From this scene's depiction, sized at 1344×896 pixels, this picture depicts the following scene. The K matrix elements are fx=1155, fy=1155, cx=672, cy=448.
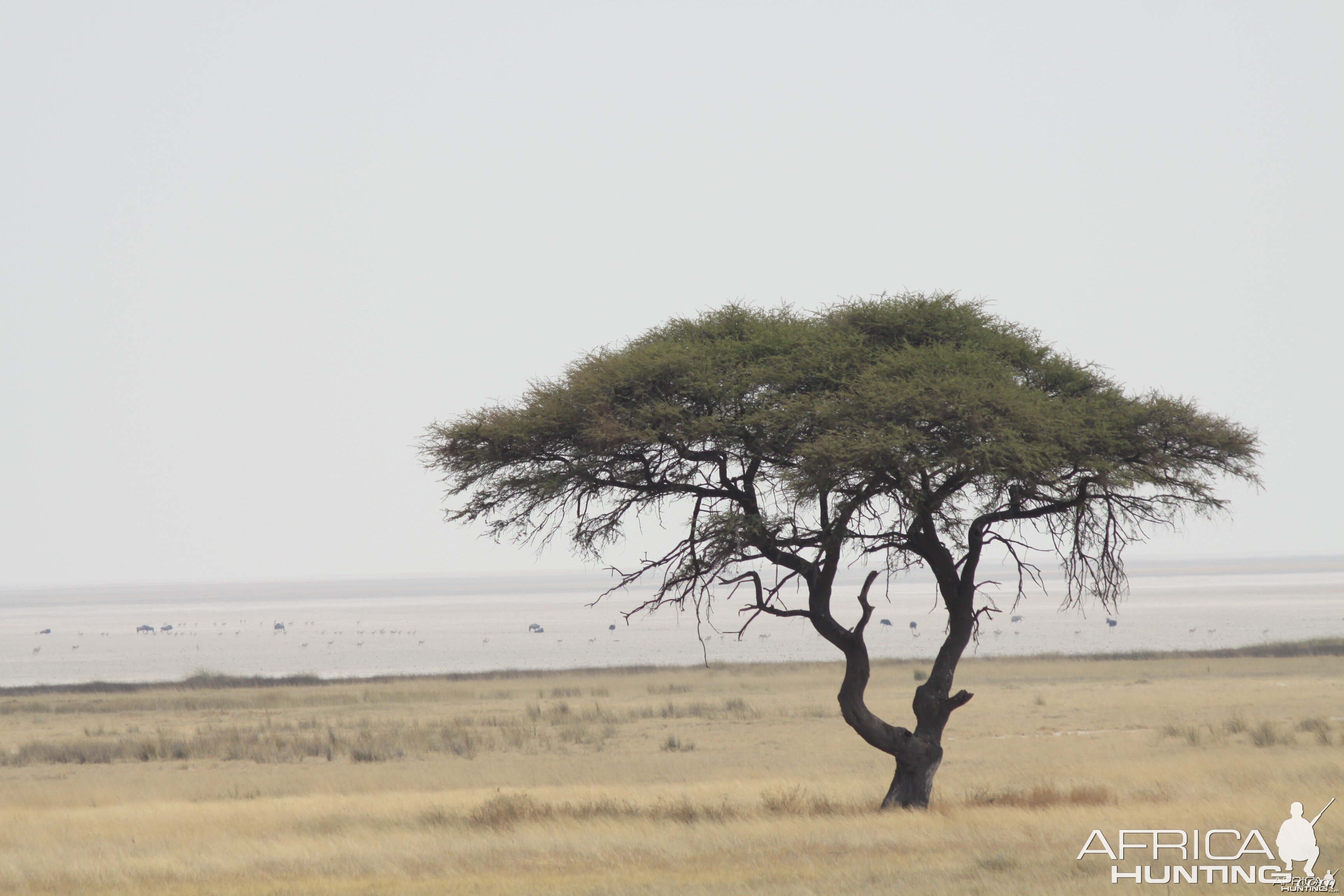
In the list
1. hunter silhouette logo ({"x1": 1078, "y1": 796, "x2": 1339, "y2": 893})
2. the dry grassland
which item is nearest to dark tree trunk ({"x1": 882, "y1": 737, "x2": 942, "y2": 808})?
the dry grassland

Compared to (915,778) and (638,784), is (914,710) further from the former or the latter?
(638,784)

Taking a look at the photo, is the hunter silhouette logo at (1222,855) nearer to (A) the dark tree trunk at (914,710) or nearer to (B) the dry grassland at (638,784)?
(B) the dry grassland at (638,784)

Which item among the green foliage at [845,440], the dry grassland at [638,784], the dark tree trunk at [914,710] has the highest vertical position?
the green foliage at [845,440]

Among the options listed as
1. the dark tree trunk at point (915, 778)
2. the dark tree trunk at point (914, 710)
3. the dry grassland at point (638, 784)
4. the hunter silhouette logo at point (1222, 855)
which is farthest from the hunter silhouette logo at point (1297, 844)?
the dark tree trunk at point (915, 778)

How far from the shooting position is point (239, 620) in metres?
180

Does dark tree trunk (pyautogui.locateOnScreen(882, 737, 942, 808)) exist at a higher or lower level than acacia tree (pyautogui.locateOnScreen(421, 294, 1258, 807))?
lower

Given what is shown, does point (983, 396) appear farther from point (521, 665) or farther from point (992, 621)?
point (992, 621)

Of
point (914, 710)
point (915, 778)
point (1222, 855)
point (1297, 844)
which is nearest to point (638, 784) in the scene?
point (915, 778)

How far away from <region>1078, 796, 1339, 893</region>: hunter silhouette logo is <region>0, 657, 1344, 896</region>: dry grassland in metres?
0.45

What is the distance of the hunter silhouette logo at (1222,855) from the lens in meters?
12.1

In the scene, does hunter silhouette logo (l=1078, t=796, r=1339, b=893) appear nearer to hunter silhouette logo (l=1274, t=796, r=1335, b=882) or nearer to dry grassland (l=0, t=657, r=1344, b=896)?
hunter silhouette logo (l=1274, t=796, r=1335, b=882)

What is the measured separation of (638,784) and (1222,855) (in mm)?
13647

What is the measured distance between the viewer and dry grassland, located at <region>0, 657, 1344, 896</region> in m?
14.0

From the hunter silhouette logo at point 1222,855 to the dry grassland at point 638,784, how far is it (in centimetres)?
45
